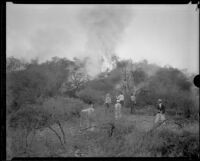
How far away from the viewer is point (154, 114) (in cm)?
369

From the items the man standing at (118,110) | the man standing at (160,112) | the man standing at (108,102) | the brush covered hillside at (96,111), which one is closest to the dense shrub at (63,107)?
the brush covered hillside at (96,111)

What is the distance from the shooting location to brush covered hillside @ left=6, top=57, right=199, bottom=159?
11.8 ft

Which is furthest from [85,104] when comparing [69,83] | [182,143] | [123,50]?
[182,143]

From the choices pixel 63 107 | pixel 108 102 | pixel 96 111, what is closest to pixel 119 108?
pixel 108 102

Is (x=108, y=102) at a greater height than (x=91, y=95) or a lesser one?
lesser

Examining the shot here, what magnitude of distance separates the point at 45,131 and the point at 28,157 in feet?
1.65

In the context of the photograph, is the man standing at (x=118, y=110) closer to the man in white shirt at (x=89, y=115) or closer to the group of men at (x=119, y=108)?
the group of men at (x=119, y=108)

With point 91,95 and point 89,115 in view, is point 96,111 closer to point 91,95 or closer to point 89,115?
point 89,115

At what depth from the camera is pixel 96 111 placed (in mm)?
3682

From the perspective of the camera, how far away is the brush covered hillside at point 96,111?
11.8 feet

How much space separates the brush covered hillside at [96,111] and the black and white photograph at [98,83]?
16 mm

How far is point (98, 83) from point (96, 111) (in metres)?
0.47
